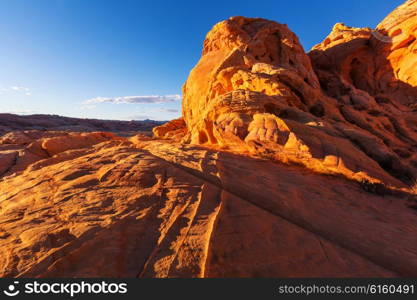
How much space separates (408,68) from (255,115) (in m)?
24.7

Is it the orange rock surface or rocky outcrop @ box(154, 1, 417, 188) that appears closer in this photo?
the orange rock surface

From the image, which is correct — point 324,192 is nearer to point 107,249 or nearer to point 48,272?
point 107,249

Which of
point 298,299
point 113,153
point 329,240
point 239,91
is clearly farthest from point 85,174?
point 239,91

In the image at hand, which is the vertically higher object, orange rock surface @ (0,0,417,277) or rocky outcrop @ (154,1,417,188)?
rocky outcrop @ (154,1,417,188)

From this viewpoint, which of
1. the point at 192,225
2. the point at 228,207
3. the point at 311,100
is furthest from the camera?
the point at 311,100

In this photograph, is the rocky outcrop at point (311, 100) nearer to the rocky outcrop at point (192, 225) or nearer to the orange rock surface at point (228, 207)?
the orange rock surface at point (228, 207)

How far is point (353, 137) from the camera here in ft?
28.3

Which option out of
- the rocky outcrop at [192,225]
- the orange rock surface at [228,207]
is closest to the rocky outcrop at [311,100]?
the orange rock surface at [228,207]

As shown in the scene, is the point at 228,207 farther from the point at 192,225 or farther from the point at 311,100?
the point at 311,100

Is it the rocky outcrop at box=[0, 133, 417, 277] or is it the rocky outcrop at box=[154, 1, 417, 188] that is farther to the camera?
the rocky outcrop at box=[154, 1, 417, 188]

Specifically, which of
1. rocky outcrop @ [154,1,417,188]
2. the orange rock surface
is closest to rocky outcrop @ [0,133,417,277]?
the orange rock surface

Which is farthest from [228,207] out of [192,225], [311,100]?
[311,100]

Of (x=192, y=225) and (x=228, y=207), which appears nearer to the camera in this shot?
(x=192, y=225)

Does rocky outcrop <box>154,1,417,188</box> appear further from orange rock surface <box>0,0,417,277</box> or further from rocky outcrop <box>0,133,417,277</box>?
rocky outcrop <box>0,133,417,277</box>
